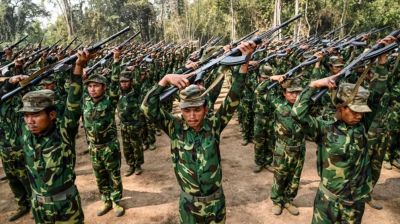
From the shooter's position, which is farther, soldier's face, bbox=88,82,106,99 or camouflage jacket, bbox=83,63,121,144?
camouflage jacket, bbox=83,63,121,144

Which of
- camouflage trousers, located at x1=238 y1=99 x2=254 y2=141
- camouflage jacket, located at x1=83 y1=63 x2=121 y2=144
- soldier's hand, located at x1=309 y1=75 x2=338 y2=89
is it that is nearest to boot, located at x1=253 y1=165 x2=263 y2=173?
camouflage trousers, located at x1=238 y1=99 x2=254 y2=141

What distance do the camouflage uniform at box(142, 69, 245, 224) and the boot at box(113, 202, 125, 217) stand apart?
8.85 ft

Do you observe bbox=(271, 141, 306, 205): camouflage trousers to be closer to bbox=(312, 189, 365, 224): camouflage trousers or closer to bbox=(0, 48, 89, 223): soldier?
bbox=(312, 189, 365, 224): camouflage trousers

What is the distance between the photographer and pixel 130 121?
7867 mm

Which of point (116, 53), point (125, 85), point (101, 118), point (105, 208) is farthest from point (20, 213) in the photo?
point (116, 53)

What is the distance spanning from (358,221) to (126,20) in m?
55.4

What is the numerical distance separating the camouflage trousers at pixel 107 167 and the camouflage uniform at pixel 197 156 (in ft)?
8.16

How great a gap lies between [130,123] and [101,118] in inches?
78.3

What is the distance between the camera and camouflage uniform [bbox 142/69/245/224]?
3635 mm

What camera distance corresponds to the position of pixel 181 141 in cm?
375

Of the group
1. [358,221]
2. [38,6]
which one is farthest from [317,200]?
[38,6]

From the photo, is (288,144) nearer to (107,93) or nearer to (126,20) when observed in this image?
(107,93)

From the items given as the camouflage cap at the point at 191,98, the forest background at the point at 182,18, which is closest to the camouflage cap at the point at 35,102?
the camouflage cap at the point at 191,98

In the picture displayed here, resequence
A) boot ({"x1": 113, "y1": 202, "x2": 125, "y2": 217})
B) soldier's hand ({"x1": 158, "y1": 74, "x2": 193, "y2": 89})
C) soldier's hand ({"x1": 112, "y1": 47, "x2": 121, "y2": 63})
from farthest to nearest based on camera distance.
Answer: soldier's hand ({"x1": 112, "y1": 47, "x2": 121, "y2": 63}) → boot ({"x1": 113, "y1": 202, "x2": 125, "y2": 217}) → soldier's hand ({"x1": 158, "y1": 74, "x2": 193, "y2": 89})
